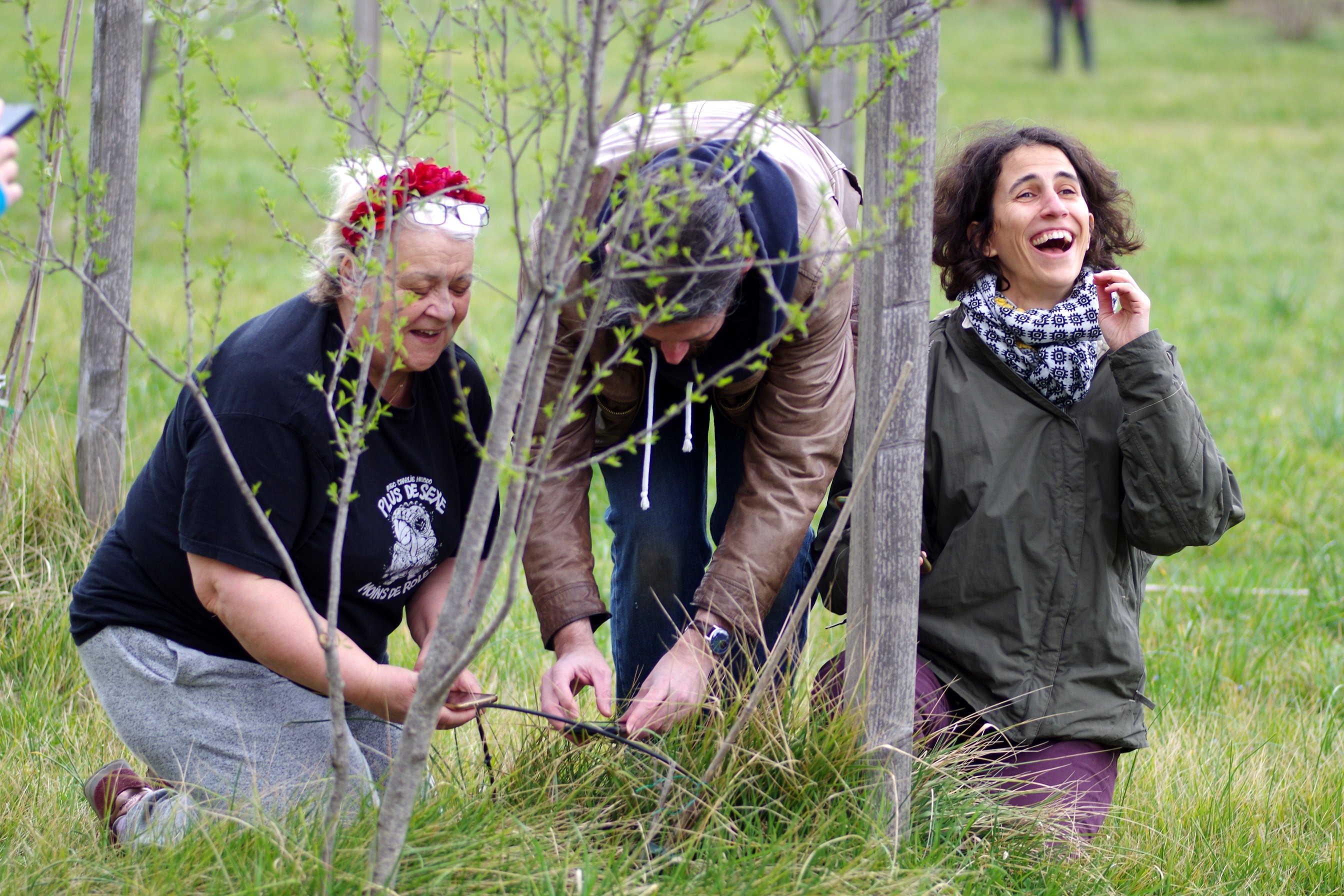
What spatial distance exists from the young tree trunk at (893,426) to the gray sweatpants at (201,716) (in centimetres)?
92

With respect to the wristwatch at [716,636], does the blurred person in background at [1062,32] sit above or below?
above

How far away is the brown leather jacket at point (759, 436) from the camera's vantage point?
2412 mm

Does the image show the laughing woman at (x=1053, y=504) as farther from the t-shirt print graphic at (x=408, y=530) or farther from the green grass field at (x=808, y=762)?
the t-shirt print graphic at (x=408, y=530)

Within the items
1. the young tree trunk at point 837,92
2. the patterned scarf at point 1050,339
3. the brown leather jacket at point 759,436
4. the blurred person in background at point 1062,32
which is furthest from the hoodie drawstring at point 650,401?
the blurred person in background at point 1062,32

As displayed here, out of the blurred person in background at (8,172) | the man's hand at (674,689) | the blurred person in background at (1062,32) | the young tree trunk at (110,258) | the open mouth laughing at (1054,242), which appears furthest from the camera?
the blurred person in background at (1062,32)

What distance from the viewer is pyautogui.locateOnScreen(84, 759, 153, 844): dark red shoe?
2314 millimetres

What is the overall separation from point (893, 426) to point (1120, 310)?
0.66 metres

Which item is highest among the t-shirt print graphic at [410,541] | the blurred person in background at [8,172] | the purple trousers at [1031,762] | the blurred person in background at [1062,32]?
the blurred person in background at [1062,32]

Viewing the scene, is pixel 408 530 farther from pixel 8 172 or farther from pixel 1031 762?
pixel 1031 762

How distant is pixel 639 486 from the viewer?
2.72 meters

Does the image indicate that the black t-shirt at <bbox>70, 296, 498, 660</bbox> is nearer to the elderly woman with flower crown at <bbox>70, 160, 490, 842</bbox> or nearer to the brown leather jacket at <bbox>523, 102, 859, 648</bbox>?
the elderly woman with flower crown at <bbox>70, 160, 490, 842</bbox>

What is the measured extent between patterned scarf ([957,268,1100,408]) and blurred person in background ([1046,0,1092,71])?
2309cm

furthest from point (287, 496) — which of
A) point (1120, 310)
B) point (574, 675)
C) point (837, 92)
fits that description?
point (837, 92)

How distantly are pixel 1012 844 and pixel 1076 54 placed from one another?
26.3 meters
